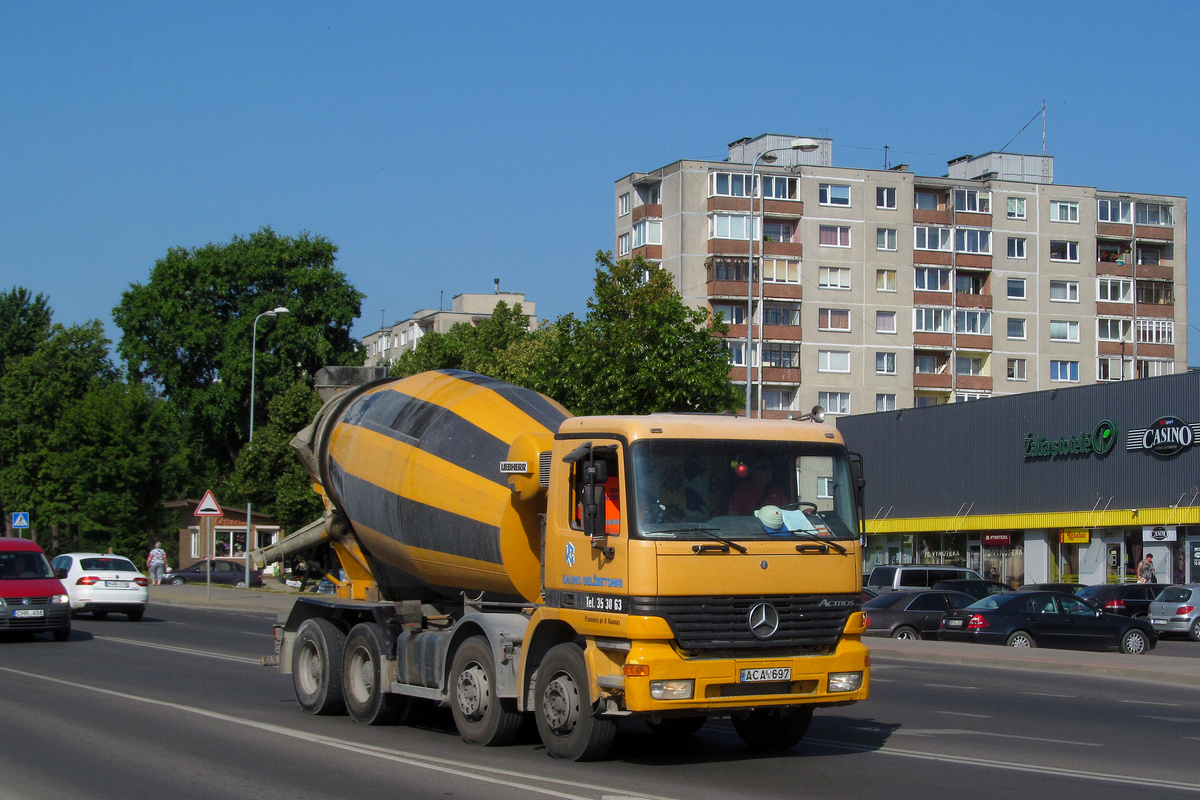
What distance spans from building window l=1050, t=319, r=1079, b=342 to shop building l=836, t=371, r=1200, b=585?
96.0ft

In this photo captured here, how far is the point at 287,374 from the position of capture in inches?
2564

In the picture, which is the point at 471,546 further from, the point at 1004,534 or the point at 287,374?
A: the point at 287,374

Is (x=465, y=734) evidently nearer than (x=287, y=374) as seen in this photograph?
Yes

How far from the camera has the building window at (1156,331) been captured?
81.8m

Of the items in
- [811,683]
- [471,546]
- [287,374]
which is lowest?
[811,683]

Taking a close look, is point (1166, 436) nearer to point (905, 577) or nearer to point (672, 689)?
point (905, 577)

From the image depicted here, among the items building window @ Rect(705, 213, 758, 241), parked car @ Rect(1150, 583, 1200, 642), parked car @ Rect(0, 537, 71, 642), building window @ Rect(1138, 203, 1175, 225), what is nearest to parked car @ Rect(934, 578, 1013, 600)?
parked car @ Rect(1150, 583, 1200, 642)

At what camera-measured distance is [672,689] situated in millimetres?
9477

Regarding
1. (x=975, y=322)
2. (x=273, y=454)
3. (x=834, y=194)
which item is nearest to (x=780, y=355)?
(x=834, y=194)

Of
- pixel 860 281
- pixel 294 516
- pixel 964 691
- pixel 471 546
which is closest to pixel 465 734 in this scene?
pixel 471 546

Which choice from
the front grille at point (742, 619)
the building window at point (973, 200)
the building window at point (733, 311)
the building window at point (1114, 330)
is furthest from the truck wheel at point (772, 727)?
the building window at point (1114, 330)

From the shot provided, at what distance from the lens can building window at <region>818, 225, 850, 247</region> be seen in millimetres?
77438

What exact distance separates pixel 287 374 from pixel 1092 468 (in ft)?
128

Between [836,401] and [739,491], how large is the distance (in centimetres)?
6844
